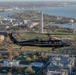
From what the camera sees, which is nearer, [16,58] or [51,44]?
[51,44]

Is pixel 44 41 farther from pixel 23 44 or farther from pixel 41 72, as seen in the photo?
pixel 41 72

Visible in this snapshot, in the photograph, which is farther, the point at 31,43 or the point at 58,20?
the point at 58,20

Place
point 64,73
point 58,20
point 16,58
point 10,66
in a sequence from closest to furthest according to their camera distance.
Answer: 1. point 64,73
2. point 10,66
3. point 16,58
4. point 58,20

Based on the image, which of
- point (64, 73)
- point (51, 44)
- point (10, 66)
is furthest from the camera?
point (10, 66)

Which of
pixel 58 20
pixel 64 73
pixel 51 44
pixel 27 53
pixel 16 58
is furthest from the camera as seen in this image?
pixel 58 20

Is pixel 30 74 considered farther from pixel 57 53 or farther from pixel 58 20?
pixel 58 20

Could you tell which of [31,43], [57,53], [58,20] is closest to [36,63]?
[57,53]

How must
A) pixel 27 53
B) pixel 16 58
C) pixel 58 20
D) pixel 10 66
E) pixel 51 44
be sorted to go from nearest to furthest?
pixel 51 44 → pixel 10 66 → pixel 16 58 → pixel 27 53 → pixel 58 20

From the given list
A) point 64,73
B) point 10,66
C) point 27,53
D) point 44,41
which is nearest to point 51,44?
point 44,41

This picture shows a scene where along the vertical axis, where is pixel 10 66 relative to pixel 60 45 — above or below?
below
